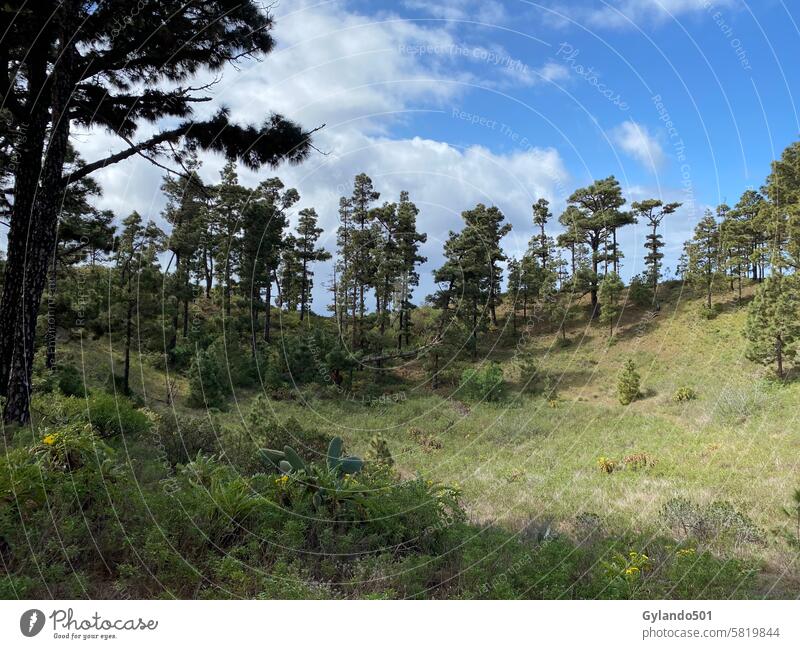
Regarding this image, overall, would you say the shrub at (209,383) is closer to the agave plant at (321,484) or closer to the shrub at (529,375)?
the agave plant at (321,484)

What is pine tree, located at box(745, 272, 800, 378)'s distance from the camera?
957 inches

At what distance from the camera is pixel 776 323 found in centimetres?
2553

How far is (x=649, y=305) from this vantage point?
49.3 metres

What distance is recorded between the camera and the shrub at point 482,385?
1206 inches

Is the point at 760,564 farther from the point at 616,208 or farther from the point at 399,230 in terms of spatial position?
the point at 616,208

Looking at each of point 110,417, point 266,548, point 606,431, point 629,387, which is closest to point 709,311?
point 629,387

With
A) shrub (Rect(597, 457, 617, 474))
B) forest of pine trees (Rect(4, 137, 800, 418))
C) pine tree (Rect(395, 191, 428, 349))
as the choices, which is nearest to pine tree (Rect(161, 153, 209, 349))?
forest of pine trees (Rect(4, 137, 800, 418))

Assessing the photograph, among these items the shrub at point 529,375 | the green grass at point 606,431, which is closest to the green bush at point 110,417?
the green grass at point 606,431

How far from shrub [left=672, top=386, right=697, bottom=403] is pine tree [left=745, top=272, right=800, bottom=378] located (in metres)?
4.39

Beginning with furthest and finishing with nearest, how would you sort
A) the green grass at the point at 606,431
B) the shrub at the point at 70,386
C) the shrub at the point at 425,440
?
the shrub at the point at 425,440 → the shrub at the point at 70,386 → the green grass at the point at 606,431

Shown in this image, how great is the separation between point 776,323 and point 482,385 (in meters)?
16.4

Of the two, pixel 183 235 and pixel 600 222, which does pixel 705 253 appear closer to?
pixel 600 222

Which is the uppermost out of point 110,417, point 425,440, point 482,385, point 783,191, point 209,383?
point 783,191

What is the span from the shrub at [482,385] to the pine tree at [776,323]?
14654 mm
